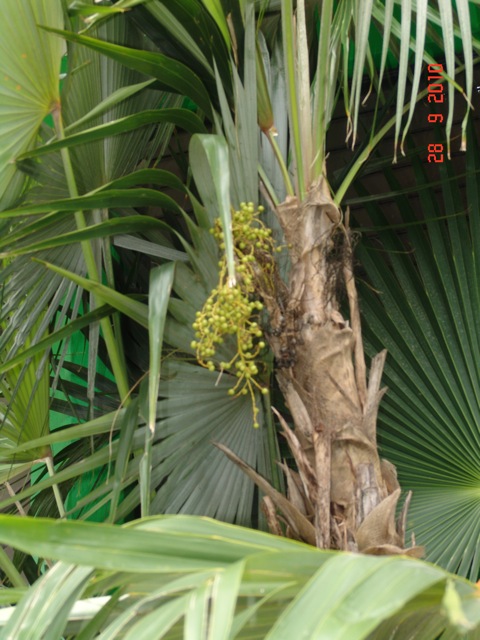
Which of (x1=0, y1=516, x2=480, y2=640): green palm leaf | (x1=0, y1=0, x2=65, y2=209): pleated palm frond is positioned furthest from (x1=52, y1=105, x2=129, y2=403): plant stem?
(x1=0, y1=516, x2=480, y2=640): green palm leaf

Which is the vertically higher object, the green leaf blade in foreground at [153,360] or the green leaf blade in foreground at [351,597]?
the green leaf blade in foreground at [153,360]

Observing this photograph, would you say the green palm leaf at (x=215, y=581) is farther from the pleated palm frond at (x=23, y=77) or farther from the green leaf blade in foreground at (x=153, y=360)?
the pleated palm frond at (x=23, y=77)

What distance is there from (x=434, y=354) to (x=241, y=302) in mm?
621

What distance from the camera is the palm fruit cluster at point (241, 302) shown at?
4.10 ft

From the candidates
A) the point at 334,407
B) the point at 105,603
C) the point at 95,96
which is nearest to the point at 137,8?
the point at 95,96

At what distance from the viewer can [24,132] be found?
1.53 meters

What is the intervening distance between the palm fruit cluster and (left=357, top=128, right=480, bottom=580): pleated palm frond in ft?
1.44

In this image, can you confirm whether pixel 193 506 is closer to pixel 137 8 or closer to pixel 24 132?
pixel 24 132

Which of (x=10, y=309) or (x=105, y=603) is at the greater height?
(x=10, y=309)

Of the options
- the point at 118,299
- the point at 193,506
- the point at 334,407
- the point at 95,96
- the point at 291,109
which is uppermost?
the point at 95,96

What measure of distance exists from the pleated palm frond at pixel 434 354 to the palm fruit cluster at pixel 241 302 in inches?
17.3

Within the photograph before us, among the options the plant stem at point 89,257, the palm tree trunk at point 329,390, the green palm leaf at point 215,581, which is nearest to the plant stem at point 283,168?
the palm tree trunk at point 329,390

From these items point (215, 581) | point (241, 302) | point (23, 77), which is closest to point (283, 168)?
point (241, 302)

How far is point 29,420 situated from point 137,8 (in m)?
1.08
